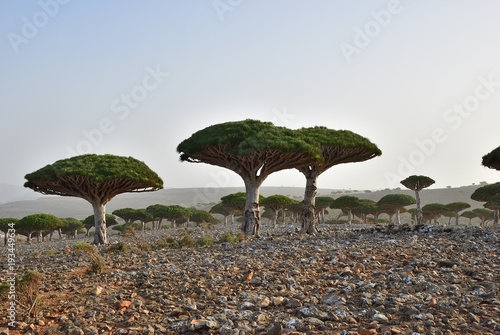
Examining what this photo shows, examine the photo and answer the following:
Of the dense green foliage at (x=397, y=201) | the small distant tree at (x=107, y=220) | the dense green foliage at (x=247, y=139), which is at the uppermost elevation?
the dense green foliage at (x=247, y=139)

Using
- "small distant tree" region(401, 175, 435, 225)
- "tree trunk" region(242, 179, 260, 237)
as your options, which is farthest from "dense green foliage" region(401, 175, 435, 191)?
"tree trunk" region(242, 179, 260, 237)

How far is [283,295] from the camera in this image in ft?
23.7

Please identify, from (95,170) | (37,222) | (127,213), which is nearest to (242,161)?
(95,170)

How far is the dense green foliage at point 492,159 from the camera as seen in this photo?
799 inches

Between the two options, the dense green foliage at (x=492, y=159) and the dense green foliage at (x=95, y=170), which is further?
the dense green foliage at (x=95, y=170)

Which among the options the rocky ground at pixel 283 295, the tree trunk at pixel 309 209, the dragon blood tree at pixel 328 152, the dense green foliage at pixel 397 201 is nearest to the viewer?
the rocky ground at pixel 283 295

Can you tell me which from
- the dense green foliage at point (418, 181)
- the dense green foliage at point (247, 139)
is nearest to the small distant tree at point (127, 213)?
the dense green foliage at point (247, 139)

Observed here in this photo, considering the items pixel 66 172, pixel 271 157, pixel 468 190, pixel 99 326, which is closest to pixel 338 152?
pixel 271 157

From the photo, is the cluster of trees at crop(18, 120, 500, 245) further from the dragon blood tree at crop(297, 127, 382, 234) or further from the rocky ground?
the rocky ground

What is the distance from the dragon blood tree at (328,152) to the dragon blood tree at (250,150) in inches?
84.0

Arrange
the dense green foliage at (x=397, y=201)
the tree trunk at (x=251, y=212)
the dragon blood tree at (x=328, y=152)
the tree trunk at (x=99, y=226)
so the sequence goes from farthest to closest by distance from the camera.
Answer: the dense green foliage at (x=397, y=201), the tree trunk at (x=99, y=226), the dragon blood tree at (x=328, y=152), the tree trunk at (x=251, y=212)

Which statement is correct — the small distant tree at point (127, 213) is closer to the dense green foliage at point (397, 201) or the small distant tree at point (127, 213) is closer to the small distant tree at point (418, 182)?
the dense green foliage at point (397, 201)

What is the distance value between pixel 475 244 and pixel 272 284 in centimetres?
982

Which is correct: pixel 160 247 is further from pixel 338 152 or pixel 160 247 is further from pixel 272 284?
pixel 338 152
